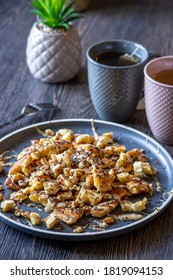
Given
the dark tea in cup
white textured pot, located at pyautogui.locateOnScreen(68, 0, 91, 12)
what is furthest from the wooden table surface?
the dark tea in cup

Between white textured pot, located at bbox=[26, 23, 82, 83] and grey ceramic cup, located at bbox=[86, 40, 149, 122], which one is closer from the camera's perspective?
grey ceramic cup, located at bbox=[86, 40, 149, 122]

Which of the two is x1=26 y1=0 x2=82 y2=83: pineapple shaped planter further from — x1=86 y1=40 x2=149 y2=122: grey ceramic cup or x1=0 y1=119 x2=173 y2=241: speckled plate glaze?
x1=0 y1=119 x2=173 y2=241: speckled plate glaze

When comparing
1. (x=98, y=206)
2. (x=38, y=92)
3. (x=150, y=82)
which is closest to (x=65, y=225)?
(x=98, y=206)

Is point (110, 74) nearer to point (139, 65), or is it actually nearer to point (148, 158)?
point (139, 65)

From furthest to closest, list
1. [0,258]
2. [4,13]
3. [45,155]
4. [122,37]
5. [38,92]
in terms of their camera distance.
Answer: [4,13] < [122,37] < [38,92] < [45,155] < [0,258]

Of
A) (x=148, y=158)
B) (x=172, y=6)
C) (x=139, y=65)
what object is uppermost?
(x=139, y=65)

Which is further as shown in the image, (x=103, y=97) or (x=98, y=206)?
(x=103, y=97)

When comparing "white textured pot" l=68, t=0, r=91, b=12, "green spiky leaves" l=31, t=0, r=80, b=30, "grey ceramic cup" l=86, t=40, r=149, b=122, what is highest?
"green spiky leaves" l=31, t=0, r=80, b=30
